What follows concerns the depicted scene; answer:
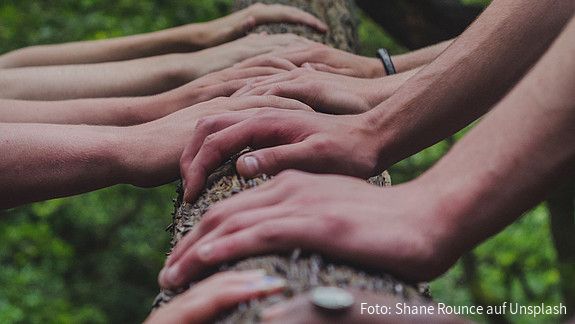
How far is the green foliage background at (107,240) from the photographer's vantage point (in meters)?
4.84

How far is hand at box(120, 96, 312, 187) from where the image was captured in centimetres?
185

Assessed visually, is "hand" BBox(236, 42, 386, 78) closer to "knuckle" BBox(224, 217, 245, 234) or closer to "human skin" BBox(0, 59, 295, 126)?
"human skin" BBox(0, 59, 295, 126)

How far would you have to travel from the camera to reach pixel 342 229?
106 cm

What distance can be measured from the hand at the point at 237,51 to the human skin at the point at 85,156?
830 millimetres

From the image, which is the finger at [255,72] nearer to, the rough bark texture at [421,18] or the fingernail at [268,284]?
the fingernail at [268,284]

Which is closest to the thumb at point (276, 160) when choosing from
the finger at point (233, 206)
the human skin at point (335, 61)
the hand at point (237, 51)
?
the finger at point (233, 206)

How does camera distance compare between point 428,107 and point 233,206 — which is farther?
point 428,107

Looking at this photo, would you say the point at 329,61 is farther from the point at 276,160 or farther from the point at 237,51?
the point at 276,160

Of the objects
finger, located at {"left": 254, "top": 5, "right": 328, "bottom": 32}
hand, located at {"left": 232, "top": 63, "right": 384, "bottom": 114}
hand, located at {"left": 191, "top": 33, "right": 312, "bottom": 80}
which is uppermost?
finger, located at {"left": 254, "top": 5, "right": 328, "bottom": 32}

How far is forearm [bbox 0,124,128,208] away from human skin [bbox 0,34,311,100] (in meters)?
0.97

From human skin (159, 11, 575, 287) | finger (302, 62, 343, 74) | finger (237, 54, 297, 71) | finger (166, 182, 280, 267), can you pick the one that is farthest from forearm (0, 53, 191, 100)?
human skin (159, 11, 575, 287)

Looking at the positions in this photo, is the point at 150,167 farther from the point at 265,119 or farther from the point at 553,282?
the point at 553,282

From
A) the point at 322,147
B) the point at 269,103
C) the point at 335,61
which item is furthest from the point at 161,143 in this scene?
the point at 335,61

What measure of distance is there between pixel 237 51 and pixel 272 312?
196cm
